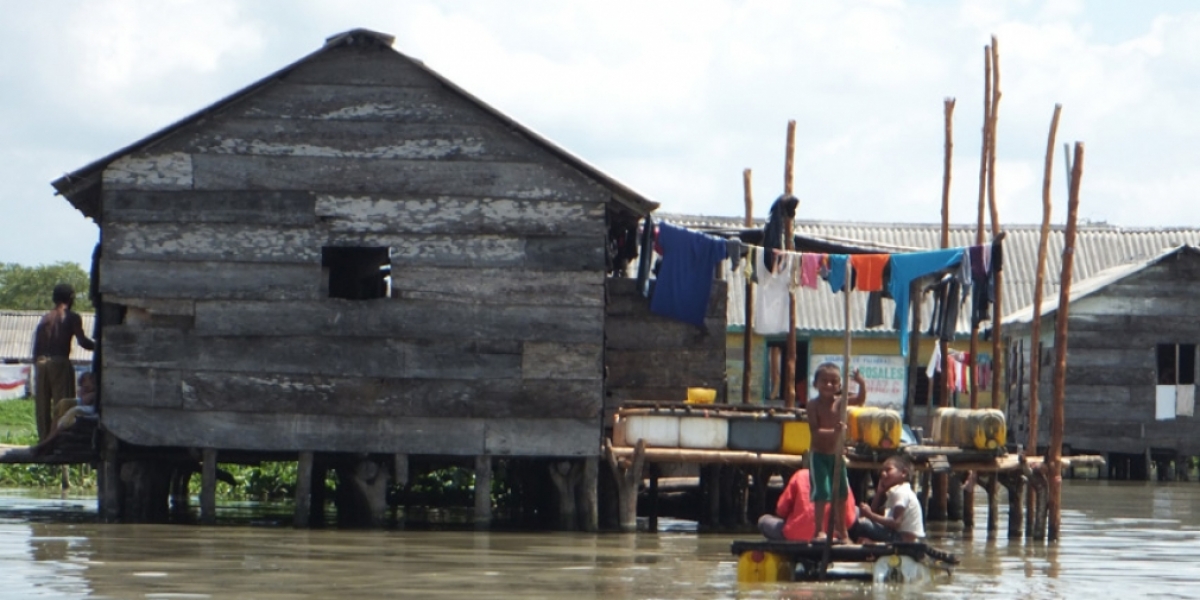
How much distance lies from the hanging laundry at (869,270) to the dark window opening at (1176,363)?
50.0ft

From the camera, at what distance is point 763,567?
46.3 ft

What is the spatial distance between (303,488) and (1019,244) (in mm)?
26631

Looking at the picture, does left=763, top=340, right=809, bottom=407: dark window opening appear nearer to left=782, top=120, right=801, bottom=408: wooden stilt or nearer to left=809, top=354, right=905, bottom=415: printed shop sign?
left=809, top=354, right=905, bottom=415: printed shop sign

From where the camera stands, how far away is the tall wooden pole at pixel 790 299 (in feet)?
70.1

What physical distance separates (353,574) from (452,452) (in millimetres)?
4716

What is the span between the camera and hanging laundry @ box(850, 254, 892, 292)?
20.5 meters

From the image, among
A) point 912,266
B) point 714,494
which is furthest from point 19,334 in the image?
point 912,266

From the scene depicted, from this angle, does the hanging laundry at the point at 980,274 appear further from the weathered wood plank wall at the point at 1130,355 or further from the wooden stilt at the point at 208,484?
the weathered wood plank wall at the point at 1130,355

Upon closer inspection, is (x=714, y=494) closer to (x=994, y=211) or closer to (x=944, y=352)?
(x=944, y=352)

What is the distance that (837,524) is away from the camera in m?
14.5

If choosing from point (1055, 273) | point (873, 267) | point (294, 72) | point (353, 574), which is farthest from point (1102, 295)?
point (353, 574)

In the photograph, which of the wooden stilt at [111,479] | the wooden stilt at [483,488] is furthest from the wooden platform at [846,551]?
the wooden stilt at [111,479]

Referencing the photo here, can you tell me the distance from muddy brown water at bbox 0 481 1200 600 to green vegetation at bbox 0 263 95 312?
196 ft

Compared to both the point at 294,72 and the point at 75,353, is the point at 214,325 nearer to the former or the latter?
the point at 294,72
